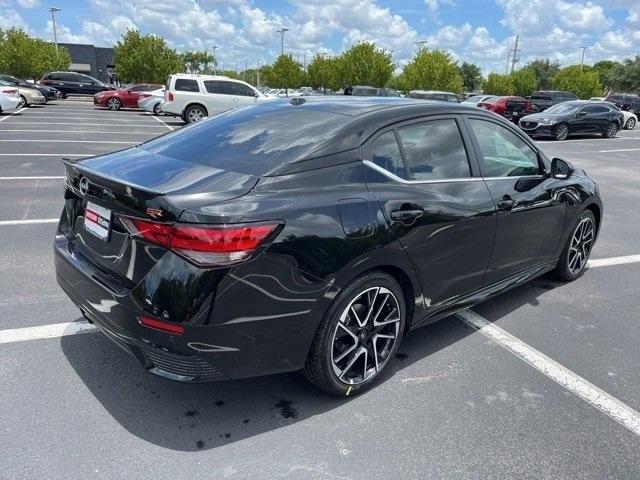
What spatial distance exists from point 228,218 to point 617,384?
265cm

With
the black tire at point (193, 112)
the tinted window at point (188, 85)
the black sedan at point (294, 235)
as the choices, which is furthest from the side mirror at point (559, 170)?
the tinted window at point (188, 85)

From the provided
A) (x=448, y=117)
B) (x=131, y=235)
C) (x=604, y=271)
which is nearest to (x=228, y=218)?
(x=131, y=235)

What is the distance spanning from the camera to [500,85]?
192 ft

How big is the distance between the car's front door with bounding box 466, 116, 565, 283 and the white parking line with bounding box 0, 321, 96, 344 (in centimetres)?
290

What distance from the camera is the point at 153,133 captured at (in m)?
17.9

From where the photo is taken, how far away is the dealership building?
75875mm

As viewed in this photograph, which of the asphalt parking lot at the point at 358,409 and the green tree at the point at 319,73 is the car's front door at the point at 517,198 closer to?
the asphalt parking lot at the point at 358,409

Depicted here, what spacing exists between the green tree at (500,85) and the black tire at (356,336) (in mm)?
60305

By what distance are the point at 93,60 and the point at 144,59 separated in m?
41.5

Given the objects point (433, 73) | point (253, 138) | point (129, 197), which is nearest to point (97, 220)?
point (129, 197)

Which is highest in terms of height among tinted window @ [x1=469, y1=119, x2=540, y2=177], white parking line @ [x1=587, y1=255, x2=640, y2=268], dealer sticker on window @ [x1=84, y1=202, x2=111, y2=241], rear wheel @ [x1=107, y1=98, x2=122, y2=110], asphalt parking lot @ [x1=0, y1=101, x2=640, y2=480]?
tinted window @ [x1=469, y1=119, x2=540, y2=177]

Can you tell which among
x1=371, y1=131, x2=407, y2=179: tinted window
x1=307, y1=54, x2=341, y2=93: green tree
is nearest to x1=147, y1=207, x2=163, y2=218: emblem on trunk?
x1=371, y1=131, x2=407, y2=179: tinted window

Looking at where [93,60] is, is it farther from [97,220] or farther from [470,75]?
[97,220]

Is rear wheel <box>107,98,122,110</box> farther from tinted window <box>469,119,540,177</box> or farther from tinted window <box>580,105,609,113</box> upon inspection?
tinted window <box>469,119,540,177</box>
